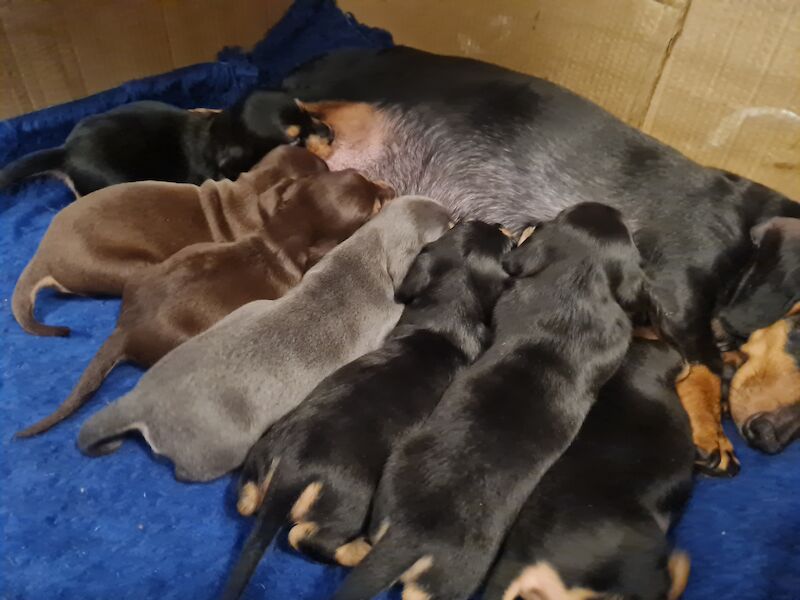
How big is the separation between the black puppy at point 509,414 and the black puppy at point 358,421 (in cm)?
6

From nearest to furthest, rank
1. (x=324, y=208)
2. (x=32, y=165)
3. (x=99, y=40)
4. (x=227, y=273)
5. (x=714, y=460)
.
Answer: (x=714, y=460)
(x=227, y=273)
(x=324, y=208)
(x=32, y=165)
(x=99, y=40)

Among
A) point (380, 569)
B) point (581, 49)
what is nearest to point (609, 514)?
point (380, 569)

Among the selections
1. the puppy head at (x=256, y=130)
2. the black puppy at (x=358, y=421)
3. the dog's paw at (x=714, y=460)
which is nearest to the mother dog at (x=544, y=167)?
the dog's paw at (x=714, y=460)

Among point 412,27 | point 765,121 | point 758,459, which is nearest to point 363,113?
point 412,27

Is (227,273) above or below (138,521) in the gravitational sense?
above

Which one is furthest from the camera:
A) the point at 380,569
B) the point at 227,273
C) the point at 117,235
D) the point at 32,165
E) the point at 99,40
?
the point at 99,40

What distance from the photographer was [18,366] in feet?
6.29

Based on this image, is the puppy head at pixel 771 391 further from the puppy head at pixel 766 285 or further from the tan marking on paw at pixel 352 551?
the tan marking on paw at pixel 352 551

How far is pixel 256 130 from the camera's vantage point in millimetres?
2361

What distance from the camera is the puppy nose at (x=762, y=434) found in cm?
174

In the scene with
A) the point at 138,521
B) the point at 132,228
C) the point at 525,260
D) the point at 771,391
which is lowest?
the point at 138,521

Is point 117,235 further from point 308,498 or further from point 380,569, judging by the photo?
point 380,569

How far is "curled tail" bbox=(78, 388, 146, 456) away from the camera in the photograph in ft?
5.16

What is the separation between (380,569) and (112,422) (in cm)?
73
